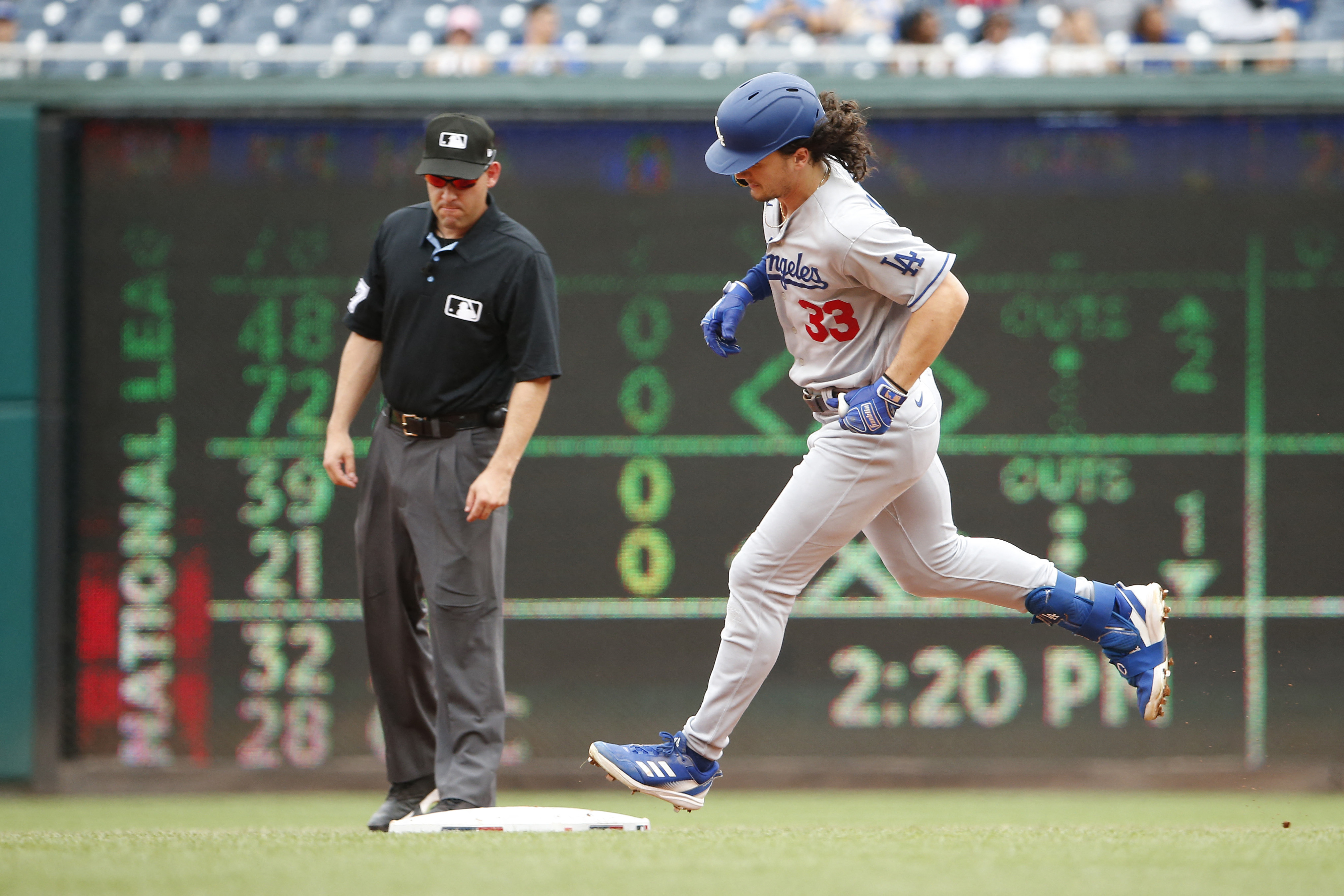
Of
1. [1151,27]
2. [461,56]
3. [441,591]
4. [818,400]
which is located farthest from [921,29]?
[441,591]

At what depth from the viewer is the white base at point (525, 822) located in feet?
11.2

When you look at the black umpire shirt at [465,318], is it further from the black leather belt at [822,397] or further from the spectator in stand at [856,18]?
the spectator in stand at [856,18]

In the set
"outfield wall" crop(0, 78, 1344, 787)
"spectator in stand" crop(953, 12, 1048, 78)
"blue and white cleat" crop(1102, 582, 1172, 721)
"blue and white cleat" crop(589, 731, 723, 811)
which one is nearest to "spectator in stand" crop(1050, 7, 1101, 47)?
"spectator in stand" crop(953, 12, 1048, 78)

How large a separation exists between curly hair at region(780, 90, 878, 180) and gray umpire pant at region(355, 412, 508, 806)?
1186mm

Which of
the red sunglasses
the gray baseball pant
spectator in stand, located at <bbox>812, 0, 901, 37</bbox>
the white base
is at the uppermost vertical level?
spectator in stand, located at <bbox>812, 0, 901, 37</bbox>

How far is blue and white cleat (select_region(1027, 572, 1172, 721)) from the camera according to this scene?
3.47m

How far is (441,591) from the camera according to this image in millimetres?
3830

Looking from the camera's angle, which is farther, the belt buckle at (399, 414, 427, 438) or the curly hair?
A: the belt buckle at (399, 414, 427, 438)

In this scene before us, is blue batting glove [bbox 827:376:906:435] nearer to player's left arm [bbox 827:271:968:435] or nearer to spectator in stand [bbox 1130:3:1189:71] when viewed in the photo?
player's left arm [bbox 827:271:968:435]

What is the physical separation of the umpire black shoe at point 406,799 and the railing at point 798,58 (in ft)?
8.17

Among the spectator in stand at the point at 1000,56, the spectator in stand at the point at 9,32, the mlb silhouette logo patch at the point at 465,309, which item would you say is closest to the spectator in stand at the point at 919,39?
the spectator in stand at the point at 1000,56

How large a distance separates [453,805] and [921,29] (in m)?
4.03

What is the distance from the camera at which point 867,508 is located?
329 cm

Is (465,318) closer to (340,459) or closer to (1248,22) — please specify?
(340,459)
